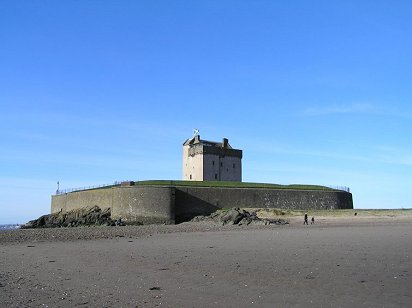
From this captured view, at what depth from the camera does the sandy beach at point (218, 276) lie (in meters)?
8.42

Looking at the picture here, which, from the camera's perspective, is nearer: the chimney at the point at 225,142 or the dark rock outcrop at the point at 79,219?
the dark rock outcrop at the point at 79,219

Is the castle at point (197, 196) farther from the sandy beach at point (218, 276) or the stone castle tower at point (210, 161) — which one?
the sandy beach at point (218, 276)

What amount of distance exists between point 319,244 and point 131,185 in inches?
1119

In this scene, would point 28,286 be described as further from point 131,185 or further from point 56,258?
point 131,185

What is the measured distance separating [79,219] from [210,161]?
58.1ft

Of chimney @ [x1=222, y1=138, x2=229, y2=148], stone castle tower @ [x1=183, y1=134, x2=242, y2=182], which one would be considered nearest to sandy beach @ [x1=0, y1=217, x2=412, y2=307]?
stone castle tower @ [x1=183, y1=134, x2=242, y2=182]

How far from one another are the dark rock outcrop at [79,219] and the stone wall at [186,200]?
885 millimetres

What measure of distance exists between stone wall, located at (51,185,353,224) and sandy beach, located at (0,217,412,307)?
23519 millimetres

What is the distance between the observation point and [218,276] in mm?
10875

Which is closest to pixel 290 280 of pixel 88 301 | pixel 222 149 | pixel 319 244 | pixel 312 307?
pixel 312 307

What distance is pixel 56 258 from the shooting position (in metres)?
15.7

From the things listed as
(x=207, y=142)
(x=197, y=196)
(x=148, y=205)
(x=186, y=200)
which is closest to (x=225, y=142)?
(x=207, y=142)

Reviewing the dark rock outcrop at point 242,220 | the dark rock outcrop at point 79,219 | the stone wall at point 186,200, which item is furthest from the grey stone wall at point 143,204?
the dark rock outcrop at point 242,220

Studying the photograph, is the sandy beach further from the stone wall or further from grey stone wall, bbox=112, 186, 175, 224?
the stone wall
